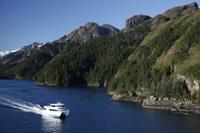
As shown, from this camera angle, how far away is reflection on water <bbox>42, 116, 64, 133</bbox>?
128m

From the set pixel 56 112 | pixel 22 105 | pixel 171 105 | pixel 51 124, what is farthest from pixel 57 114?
pixel 171 105

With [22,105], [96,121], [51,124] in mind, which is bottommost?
[51,124]

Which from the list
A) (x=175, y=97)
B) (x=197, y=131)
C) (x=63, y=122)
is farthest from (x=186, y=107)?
(x=63, y=122)

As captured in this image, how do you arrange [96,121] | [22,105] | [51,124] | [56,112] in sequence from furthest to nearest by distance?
[22,105] → [56,112] → [96,121] → [51,124]

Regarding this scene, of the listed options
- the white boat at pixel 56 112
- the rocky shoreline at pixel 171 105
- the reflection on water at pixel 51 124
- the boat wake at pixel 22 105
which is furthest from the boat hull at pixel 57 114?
the rocky shoreline at pixel 171 105

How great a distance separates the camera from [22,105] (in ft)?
557

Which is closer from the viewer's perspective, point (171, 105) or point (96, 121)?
point (96, 121)

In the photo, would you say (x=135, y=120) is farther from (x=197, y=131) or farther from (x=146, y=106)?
(x=146, y=106)

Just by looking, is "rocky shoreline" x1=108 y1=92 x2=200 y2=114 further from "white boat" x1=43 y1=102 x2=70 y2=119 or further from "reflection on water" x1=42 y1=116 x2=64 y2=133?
"reflection on water" x1=42 y1=116 x2=64 y2=133

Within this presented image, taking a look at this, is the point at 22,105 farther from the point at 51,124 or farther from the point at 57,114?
the point at 51,124

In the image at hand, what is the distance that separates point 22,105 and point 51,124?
116ft

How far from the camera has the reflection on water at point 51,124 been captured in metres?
128

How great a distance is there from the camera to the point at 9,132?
397ft

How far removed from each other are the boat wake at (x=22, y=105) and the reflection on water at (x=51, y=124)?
9.56m
